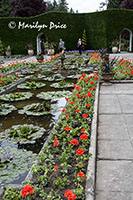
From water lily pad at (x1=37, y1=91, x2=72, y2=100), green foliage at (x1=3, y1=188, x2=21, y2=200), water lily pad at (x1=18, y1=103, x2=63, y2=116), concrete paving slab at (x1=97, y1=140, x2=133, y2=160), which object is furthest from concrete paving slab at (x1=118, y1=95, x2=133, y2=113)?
green foliage at (x1=3, y1=188, x2=21, y2=200)

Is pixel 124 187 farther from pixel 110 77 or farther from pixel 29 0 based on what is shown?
pixel 29 0

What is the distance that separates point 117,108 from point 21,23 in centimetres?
2114

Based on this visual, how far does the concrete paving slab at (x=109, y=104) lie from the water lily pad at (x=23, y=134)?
1.53 m

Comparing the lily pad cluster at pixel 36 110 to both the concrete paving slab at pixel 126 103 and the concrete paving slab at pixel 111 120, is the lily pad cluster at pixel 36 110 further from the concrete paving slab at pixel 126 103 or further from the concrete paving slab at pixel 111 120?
the concrete paving slab at pixel 126 103

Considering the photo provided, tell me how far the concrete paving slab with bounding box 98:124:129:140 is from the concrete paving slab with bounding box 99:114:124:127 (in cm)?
13

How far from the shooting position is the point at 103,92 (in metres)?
6.17

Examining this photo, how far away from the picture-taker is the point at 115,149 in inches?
117

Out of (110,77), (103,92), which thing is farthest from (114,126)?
(110,77)

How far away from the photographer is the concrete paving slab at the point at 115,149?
2.81m

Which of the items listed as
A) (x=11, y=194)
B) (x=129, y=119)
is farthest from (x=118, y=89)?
(x=11, y=194)

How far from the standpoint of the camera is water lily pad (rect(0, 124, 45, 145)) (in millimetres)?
3631

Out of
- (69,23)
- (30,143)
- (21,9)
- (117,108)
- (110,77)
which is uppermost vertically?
(21,9)

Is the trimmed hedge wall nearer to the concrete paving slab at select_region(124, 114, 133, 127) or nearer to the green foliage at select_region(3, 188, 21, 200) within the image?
the concrete paving slab at select_region(124, 114, 133, 127)

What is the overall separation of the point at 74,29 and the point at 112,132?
20924 millimetres
